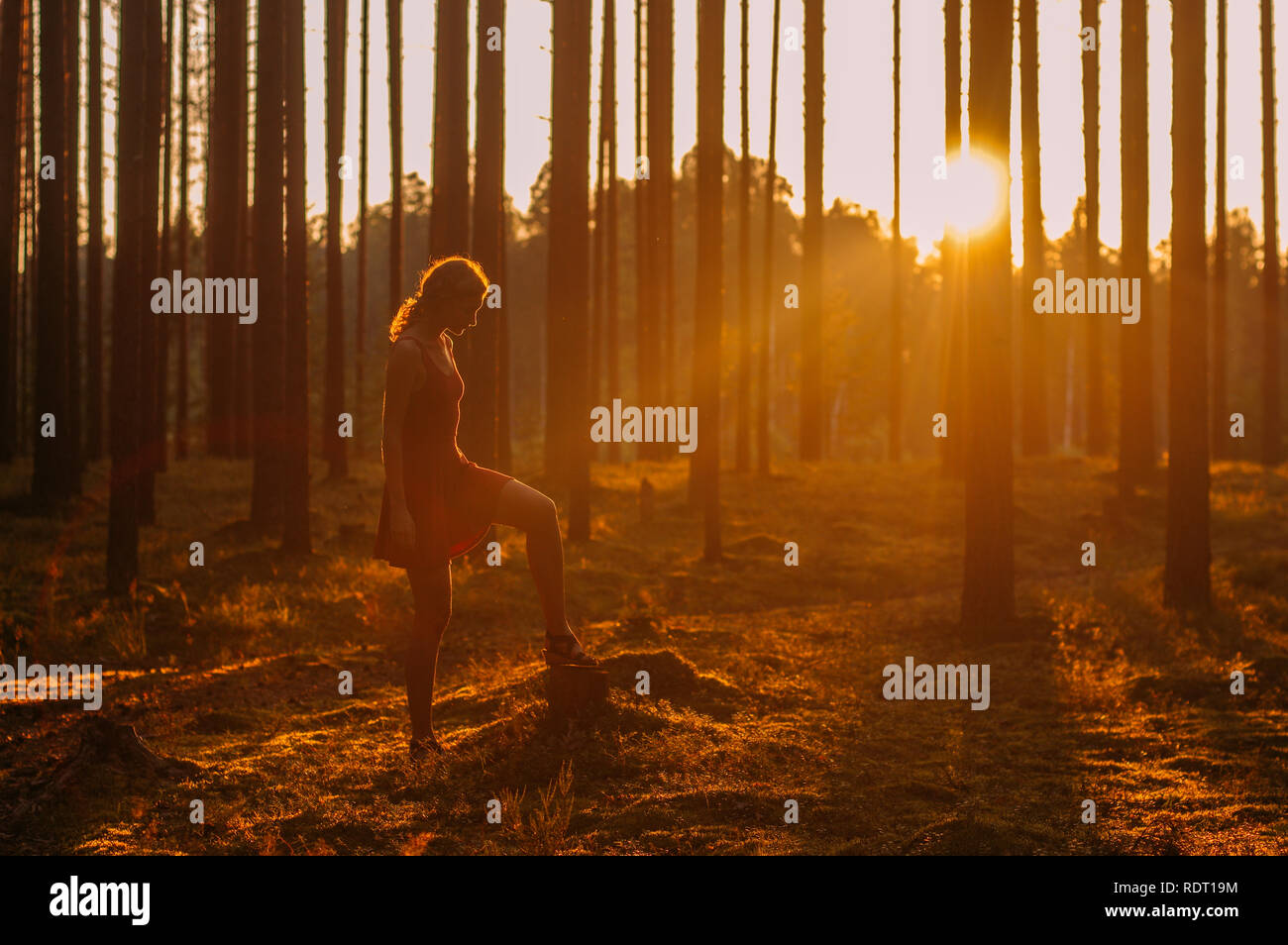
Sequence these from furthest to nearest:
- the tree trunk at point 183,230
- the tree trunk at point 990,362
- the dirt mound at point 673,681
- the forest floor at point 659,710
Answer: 1. the tree trunk at point 183,230
2. the tree trunk at point 990,362
3. the dirt mound at point 673,681
4. the forest floor at point 659,710

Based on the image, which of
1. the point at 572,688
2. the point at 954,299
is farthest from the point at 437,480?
the point at 954,299

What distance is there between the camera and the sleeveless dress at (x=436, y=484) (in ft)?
19.4

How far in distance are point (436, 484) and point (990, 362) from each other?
6.64m

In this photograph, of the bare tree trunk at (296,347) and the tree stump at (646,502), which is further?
the tree stump at (646,502)

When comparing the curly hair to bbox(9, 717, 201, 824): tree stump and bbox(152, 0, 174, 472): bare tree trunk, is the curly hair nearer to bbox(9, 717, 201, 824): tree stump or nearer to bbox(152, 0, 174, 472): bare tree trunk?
bbox(9, 717, 201, 824): tree stump

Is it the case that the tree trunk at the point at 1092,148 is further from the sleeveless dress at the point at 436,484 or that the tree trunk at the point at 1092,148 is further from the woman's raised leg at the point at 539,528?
the sleeveless dress at the point at 436,484

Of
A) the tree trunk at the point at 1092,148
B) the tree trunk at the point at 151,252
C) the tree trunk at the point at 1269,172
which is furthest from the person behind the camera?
the tree trunk at the point at 1269,172

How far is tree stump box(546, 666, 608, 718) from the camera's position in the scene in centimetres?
650

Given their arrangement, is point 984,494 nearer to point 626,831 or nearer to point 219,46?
point 626,831

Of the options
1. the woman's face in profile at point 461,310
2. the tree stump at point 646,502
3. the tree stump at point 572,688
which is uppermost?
the woman's face in profile at point 461,310

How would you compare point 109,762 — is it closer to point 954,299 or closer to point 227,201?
point 227,201

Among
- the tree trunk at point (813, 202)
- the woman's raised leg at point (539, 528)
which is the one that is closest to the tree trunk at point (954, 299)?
the tree trunk at point (813, 202)

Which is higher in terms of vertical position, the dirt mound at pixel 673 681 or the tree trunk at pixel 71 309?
the tree trunk at pixel 71 309

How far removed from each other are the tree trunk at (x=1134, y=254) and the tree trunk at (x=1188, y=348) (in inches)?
314
